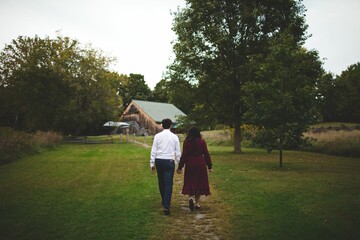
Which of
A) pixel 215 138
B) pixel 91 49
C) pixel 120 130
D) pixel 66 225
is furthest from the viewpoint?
pixel 120 130

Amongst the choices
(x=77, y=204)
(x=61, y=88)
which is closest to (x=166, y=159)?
(x=77, y=204)

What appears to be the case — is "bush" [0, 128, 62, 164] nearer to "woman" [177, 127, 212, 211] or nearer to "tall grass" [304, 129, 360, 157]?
"woman" [177, 127, 212, 211]

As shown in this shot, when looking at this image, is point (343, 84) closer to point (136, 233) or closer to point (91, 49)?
point (91, 49)

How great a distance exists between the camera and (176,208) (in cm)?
816

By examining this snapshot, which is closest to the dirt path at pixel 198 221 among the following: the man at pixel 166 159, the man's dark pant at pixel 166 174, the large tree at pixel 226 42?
A: the man's dark pant at pixel 166 174

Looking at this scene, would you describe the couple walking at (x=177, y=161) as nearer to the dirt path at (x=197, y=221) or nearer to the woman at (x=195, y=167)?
the woman at (x=195, y=167)

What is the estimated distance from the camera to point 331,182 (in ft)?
37.3

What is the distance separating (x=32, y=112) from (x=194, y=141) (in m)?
37.4

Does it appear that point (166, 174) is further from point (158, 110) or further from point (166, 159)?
point (158, 110)

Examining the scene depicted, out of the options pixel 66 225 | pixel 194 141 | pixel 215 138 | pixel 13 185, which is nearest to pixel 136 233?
pixel 66 225

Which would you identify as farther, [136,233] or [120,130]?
[120,130]

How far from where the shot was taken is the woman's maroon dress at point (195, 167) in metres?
7.82

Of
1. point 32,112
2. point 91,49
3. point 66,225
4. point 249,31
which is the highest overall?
point 91,49

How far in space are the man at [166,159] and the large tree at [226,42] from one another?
14550 millimetres
